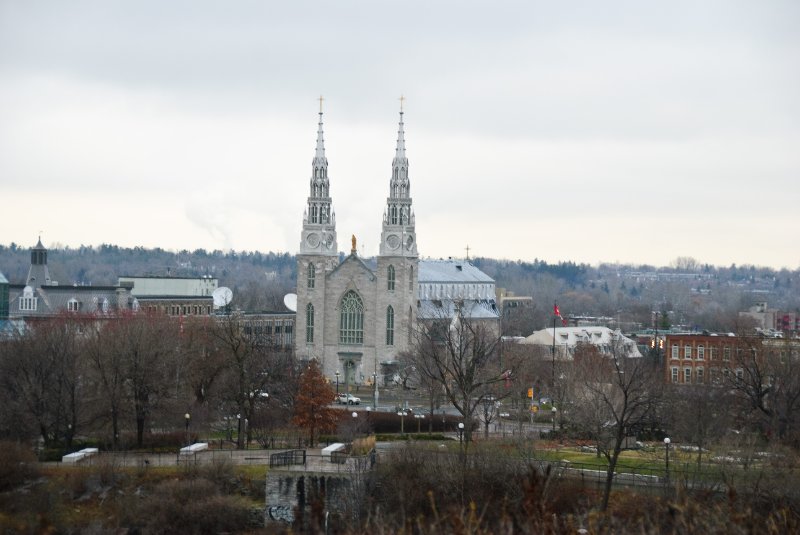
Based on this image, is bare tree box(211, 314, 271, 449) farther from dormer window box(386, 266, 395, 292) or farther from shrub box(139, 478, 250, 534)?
dormer window box(386, 266, 395, 292)

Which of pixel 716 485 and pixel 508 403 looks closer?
pixel 716 485

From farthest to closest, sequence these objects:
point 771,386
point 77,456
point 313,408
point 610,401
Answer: point 771,386 < point 610,401 < point 313,408 < point 77,456

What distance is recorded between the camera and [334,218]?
343ft

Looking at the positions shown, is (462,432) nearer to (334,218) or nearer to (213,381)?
(213,381)

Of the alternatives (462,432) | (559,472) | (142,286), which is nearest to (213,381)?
(462,432)

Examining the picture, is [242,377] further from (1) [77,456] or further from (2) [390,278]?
(2) [390,278]

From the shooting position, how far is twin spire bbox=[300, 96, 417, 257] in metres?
101

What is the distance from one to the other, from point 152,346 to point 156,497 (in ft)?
61.1

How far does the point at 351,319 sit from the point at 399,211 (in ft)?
29.7

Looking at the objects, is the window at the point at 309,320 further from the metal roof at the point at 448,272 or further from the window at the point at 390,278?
the metal roof at the point at 448,272

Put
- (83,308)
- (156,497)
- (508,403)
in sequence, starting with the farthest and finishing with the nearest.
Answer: (83,308) → (508,403) → (156,497)

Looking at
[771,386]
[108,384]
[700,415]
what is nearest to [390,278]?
[771,386]

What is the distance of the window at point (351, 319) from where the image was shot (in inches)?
4072

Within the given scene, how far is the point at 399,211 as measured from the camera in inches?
3984
